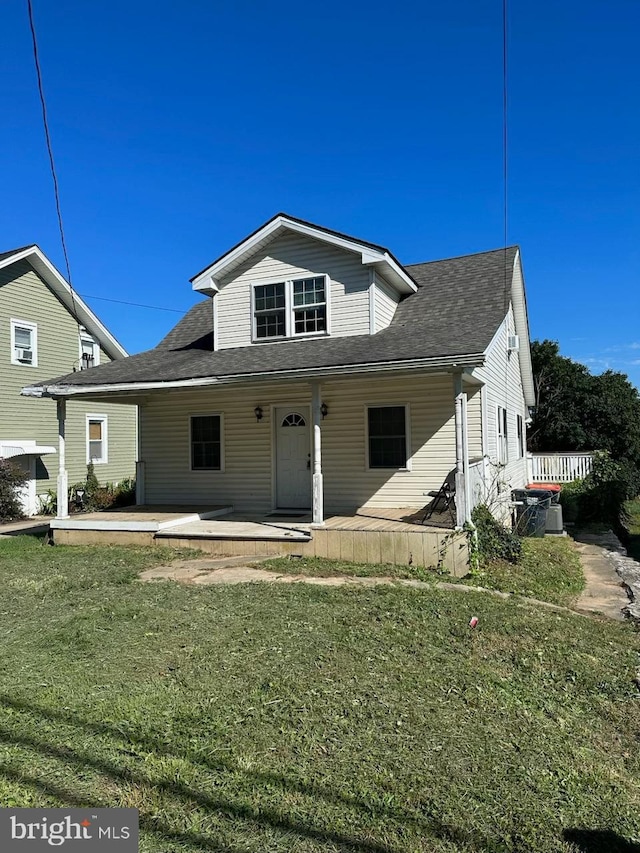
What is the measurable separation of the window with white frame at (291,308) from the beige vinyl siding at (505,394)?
11.8 feet

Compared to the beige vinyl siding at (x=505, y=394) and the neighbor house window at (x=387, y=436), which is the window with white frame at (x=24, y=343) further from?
the beige vinyl siding at (x=505, y=394)

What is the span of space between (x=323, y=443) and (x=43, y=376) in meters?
10.8

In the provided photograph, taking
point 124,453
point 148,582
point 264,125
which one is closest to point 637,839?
point 148,582

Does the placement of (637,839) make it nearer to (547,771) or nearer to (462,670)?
(547,771)

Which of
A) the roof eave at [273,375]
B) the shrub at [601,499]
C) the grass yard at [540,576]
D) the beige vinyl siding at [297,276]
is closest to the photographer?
the grass yard at [540,576]

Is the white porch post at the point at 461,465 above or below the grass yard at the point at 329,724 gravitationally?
above

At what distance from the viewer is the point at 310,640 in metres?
5.11

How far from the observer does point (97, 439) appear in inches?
769

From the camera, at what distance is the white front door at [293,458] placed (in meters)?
12.0

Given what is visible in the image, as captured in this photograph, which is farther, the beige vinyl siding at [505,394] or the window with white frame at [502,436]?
the window with white frame at [502,436]

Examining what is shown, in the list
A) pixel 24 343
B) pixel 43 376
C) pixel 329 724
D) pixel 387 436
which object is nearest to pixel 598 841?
pixel 329 724

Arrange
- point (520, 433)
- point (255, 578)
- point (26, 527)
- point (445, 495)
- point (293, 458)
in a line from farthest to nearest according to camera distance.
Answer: point (520, 433) < point (26, 527) < point (293, 458) < point (445, 495) < point (255, 578)

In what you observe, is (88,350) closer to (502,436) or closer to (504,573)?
(502,436)

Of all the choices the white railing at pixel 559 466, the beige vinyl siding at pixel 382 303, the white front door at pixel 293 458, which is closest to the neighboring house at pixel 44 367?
the white front door at pixel 293 458
